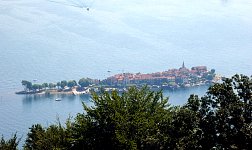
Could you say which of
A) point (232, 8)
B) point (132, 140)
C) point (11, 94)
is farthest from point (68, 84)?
point (232, 8)

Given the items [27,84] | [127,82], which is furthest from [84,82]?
[27,84]

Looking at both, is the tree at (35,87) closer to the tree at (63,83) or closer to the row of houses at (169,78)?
the tree at (63,83)

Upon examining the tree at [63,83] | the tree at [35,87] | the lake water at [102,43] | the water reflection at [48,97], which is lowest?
the water reflection at [48,97]

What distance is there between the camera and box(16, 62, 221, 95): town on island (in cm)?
3400

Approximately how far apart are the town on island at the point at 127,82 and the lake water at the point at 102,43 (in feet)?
3.62

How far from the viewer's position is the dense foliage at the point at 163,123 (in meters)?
5.93

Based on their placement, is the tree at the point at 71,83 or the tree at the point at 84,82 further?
the tree at the point at 71,83

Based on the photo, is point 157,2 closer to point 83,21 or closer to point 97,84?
point 83,21

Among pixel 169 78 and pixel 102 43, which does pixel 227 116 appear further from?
pixel 102 43

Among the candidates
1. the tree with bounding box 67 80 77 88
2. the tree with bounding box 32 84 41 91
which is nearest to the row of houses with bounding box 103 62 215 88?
the tree with bounding box 67 80 77 88

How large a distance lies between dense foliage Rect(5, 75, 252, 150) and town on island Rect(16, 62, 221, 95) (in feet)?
81.0

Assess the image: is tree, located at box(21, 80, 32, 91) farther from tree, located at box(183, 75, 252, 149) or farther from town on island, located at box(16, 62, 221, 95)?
tree, located at box(183, 75, 252, 149)

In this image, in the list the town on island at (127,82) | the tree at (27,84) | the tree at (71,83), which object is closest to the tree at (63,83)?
the town on island at (127,82)

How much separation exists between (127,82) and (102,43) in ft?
37.7
